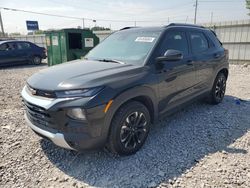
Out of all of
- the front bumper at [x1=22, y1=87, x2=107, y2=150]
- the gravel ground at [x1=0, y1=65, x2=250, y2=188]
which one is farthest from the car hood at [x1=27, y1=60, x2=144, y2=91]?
the gravel ground at [x1=0, y1=65, x2=250, y2=188]

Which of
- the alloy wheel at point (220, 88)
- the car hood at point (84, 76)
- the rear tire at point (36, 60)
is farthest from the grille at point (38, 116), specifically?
the rear tire at point (36, 60)

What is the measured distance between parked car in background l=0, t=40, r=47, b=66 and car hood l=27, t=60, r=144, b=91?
9973mm

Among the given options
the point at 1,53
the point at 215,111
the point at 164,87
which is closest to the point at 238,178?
the point at 164,87

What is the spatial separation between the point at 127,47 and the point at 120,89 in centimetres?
113

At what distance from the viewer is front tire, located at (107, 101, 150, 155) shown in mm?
2646

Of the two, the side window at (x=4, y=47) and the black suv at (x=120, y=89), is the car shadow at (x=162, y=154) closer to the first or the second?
the black suv at (x=120, y=89)

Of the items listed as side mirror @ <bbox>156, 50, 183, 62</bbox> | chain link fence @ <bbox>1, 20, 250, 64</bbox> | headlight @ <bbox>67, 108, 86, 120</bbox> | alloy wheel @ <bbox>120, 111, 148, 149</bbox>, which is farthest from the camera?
chain link fence @ <bbox>1, 20, 250, 64</bbox>

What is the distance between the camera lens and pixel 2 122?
412cm

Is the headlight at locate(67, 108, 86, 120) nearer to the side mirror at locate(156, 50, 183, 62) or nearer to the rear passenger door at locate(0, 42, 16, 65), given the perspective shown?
the side mirror at locate(156, 50, 183, 62)

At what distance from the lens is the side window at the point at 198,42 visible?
13.2ft

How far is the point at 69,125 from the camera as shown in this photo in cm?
238

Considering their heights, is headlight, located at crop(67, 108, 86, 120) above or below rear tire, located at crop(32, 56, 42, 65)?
above

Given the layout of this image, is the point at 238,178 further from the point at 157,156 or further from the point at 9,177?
the point at 9,177

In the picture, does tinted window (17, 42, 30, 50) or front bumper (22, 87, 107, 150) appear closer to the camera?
front bumper (22, 87, 107, 150)
